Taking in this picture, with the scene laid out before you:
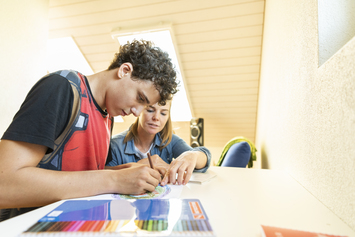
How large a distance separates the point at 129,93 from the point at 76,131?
265mm

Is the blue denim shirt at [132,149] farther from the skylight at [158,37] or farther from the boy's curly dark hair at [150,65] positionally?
the skylight at [158,37]

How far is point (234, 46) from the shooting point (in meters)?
2.99

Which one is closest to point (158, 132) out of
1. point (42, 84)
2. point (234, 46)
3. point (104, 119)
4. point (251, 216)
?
point (104, 119)

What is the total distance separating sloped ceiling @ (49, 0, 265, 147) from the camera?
2.70 meters

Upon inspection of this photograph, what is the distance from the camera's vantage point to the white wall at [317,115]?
561mm

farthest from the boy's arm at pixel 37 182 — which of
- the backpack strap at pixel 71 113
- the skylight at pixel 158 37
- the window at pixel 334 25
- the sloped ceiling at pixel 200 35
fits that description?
the sloped ceiling at pixel 200 35

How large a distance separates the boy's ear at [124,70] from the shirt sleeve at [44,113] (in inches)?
9.6

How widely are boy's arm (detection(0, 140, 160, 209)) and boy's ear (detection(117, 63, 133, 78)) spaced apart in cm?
44

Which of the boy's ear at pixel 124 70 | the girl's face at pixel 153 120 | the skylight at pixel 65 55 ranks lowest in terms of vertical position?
the girl's face at pixel 153 120

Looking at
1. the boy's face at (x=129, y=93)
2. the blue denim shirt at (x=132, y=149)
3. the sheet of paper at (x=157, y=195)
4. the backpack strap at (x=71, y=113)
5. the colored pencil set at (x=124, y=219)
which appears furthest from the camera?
the blue denim shirt at (x=132, y=149)

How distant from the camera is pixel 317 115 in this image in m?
0.79

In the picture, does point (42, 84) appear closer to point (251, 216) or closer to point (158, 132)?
point (251, 216)

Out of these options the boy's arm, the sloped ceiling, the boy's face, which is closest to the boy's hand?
the boy's arm

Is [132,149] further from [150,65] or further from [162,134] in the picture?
[150,65]
